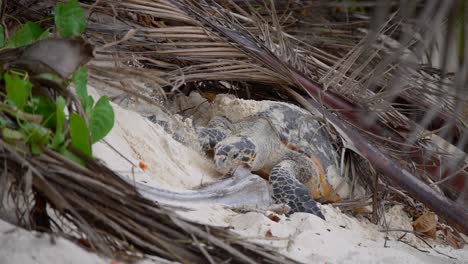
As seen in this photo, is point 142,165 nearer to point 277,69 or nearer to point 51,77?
point 51,77

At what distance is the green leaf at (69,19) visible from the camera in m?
2.67

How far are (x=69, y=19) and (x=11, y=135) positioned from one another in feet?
3.09

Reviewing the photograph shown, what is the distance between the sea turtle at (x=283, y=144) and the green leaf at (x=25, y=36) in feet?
4.59

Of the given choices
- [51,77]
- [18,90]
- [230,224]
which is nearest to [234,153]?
[230,224]

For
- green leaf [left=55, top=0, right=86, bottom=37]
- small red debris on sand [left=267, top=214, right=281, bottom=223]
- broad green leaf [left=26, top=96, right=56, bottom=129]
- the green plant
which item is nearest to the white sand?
small red debris on sand [left=267, top=214, right=281, bottom=223]

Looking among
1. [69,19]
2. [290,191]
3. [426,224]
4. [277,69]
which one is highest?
[69,19]

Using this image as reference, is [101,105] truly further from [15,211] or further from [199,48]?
[199,48]

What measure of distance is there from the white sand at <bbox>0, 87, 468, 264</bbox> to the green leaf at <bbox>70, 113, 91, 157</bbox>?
21cm

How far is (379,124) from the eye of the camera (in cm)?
414

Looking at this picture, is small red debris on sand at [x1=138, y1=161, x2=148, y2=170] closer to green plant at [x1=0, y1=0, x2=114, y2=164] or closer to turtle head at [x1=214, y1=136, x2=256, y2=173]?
green plant at [x1=0, y1=0, x2=114, y2=164]

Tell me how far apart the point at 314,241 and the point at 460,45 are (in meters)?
2.06

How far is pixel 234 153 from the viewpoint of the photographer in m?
4.03

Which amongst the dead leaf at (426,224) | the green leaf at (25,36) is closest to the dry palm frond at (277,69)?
the dead leaf at (426,224)

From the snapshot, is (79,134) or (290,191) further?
(290,191)
